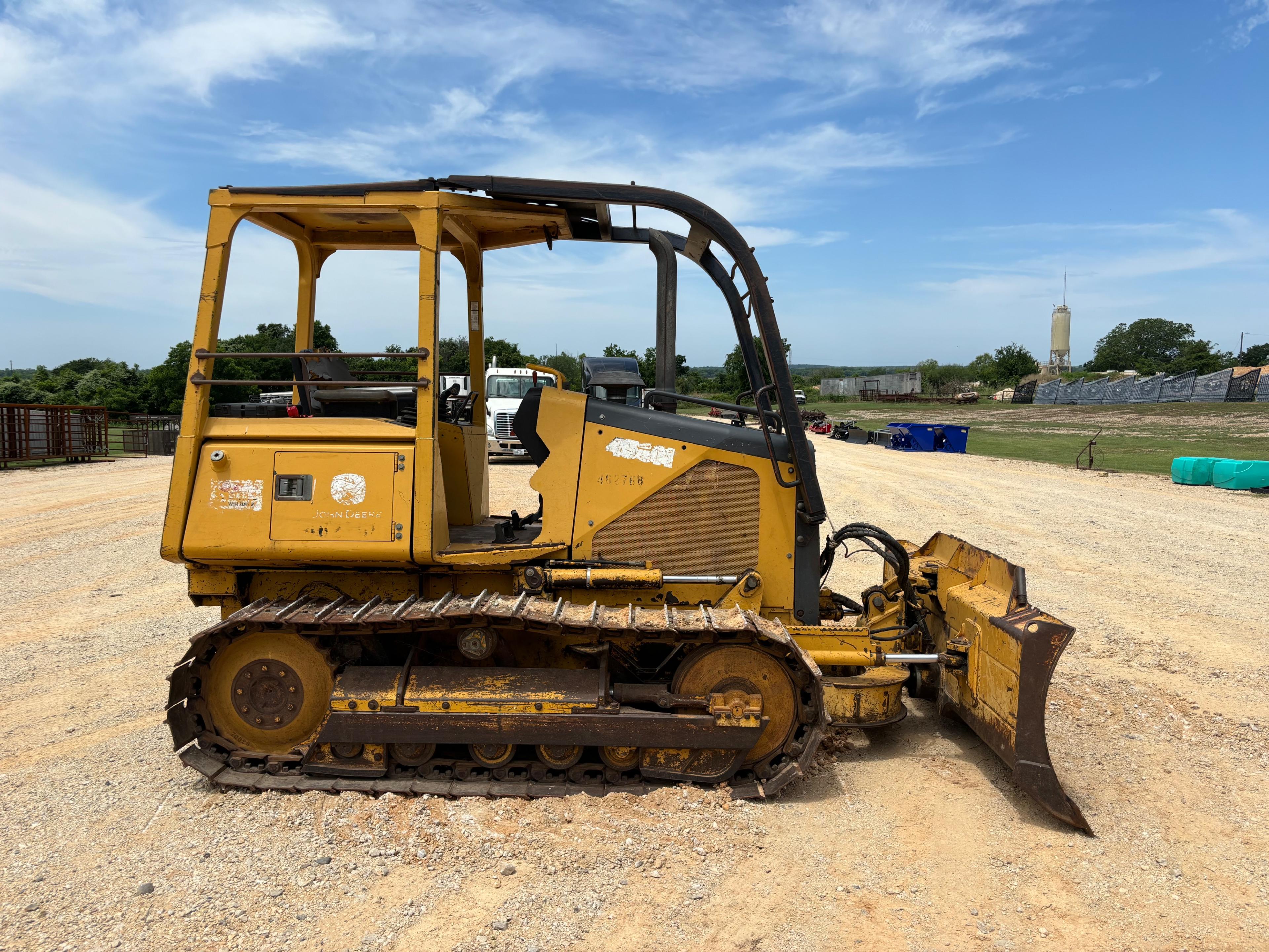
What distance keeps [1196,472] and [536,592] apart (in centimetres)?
1979

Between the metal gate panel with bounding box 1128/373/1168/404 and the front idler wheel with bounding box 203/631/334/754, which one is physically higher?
the metal gate panel with bounding box 1128/373/1168/404

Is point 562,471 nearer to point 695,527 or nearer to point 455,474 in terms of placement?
point 695,527

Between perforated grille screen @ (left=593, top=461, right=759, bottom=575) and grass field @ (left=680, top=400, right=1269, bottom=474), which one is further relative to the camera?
grass field @ (left=680, top=400, right=1269, bottom=474)

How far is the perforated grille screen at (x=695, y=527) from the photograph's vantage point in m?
4.74

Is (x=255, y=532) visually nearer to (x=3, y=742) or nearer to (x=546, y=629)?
(x=546, y=629)

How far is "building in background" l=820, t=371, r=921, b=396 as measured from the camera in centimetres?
7719

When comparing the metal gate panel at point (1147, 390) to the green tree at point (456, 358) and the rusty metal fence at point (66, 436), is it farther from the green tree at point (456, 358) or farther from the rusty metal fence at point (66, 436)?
the rusty metal fence at point (66, 436)

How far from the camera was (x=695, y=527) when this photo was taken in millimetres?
4770

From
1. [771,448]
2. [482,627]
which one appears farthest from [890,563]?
[482,627]

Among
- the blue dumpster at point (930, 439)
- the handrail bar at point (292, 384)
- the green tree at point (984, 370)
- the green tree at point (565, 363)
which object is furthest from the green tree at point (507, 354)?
the green tree at point (984, 370)

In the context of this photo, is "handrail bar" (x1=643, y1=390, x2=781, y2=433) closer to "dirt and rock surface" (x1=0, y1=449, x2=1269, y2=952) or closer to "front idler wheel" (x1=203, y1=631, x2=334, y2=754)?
"dirt and rock surface" (x1=0, y1=449, x2=1269, y2=952)

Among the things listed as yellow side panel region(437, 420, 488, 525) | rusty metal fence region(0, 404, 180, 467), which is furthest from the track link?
rusty metal fence region(0, 404, 180, 467)

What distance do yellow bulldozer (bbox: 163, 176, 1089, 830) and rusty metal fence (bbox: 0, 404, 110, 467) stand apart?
73.5 ft

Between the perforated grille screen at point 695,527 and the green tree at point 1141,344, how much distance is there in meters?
105
